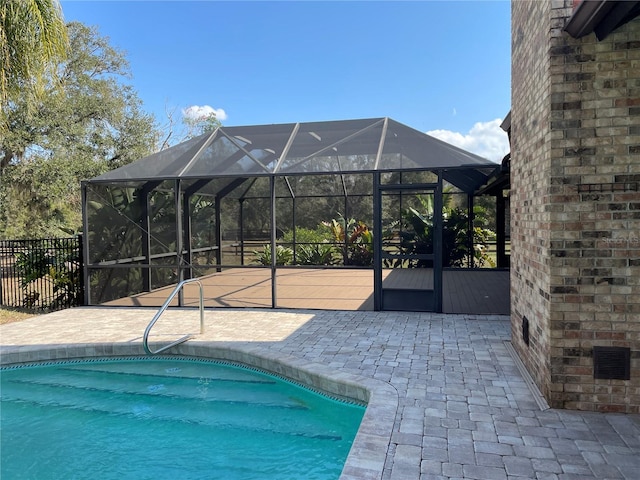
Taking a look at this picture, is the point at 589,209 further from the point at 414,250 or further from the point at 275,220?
the point at 275,220

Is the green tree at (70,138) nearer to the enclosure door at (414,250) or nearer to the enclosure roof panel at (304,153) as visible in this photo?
the enclosure roof panel at (304,153)

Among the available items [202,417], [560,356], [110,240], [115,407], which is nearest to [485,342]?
[560,356]

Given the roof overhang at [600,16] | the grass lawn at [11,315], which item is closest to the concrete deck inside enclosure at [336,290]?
the grass lawn at [11,315]

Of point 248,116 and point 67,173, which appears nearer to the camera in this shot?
point 67,173

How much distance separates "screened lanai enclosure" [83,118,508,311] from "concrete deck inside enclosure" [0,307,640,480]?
31.4 inches

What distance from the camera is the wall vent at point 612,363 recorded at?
305cm

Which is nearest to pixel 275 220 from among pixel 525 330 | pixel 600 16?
pixel 525 330

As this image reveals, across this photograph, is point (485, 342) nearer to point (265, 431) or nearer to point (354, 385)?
point (354, 385)

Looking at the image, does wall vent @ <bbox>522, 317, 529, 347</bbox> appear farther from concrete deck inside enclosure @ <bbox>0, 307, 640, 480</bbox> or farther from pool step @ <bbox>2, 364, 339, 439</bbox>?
pool step @ <bbox>2, 364, 339, 439</bbox>

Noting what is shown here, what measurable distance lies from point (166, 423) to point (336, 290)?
5.25 metres

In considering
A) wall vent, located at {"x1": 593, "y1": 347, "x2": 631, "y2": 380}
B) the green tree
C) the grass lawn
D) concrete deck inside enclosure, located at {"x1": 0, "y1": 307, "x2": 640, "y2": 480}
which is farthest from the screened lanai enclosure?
wall vent, located at {"x1": 593, "y1": 347, "x2": 631, "y2": 380}

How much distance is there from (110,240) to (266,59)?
45.7 feet

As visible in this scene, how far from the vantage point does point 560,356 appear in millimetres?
3150

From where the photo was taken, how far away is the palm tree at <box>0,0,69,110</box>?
19.1 feet
